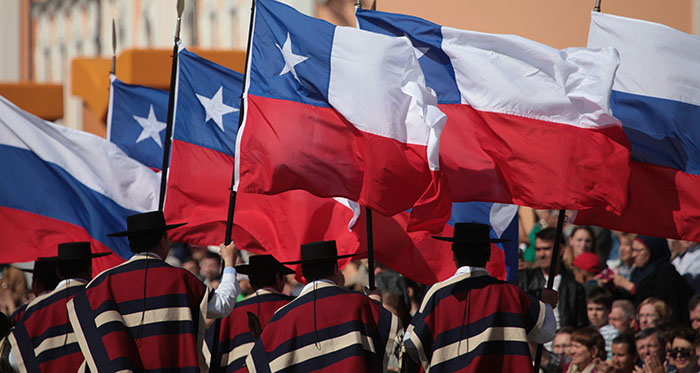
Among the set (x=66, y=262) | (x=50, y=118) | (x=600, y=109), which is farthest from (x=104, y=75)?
(x=600, y=109)

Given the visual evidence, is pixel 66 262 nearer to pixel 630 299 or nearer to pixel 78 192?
pixel 78 192

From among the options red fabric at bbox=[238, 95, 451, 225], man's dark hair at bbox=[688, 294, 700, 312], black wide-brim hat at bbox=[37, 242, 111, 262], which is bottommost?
man's dark hair at bbox=[688, 294, 700, 312]

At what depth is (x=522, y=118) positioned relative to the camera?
28.1 feet

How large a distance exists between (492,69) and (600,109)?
2.61 feet

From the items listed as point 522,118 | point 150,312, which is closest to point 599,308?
point 522,118

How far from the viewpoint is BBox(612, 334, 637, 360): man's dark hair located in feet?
31.6

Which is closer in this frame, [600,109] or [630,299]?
[600,109]

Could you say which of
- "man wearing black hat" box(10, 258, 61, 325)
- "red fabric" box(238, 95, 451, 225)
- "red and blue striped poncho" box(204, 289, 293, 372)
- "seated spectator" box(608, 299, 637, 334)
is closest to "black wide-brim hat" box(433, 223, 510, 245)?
"red fabric" box(238, 95, 451, 225)

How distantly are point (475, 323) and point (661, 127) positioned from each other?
6.93 feet

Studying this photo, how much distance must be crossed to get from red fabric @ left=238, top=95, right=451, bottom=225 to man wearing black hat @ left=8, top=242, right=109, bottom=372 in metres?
1.69

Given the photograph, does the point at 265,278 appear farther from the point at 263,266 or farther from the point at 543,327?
the point at 543,327

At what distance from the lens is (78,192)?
408 inches

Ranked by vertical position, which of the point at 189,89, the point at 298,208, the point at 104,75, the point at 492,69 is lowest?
the point at 104,75

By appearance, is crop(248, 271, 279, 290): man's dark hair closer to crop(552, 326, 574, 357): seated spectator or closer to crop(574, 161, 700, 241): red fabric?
crop(552, 326, 574, 357): seated spectator
